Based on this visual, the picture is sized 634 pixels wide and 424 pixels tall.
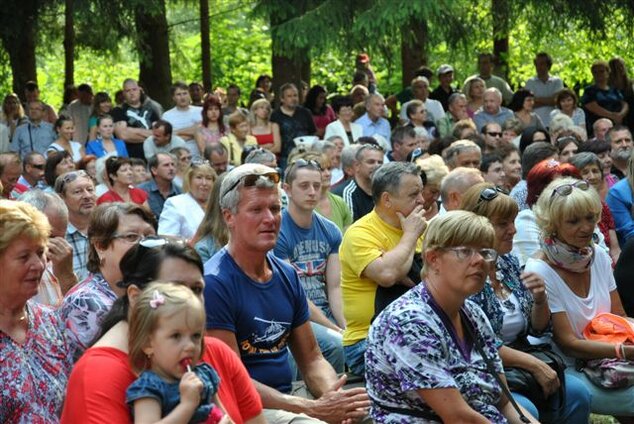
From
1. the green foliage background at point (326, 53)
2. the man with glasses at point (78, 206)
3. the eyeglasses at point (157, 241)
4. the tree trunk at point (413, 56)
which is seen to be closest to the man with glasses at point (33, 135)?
the green foliage background at point (326, 53)

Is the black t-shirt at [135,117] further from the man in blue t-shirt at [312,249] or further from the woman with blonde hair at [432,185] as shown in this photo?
the man in blue t-shirt at [312,249]

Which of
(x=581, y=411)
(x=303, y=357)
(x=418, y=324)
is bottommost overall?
(x=581, y=411)

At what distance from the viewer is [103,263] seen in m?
5.55

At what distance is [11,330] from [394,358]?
5.22ft

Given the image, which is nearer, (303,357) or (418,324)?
(418,324)

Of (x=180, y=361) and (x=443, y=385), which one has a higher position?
(x=180, y=361)

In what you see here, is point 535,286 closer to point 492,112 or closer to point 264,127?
point 264,127

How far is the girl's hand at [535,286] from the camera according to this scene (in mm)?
6586

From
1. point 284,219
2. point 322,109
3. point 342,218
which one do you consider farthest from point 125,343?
point 322,109

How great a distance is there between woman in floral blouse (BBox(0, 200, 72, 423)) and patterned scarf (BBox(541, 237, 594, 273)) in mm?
3163

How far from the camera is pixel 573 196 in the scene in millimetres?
6871

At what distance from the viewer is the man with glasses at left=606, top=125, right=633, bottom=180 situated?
39.2ft

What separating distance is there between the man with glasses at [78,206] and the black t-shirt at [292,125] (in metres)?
7.21

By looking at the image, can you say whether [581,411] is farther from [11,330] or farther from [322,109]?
[322,109]
